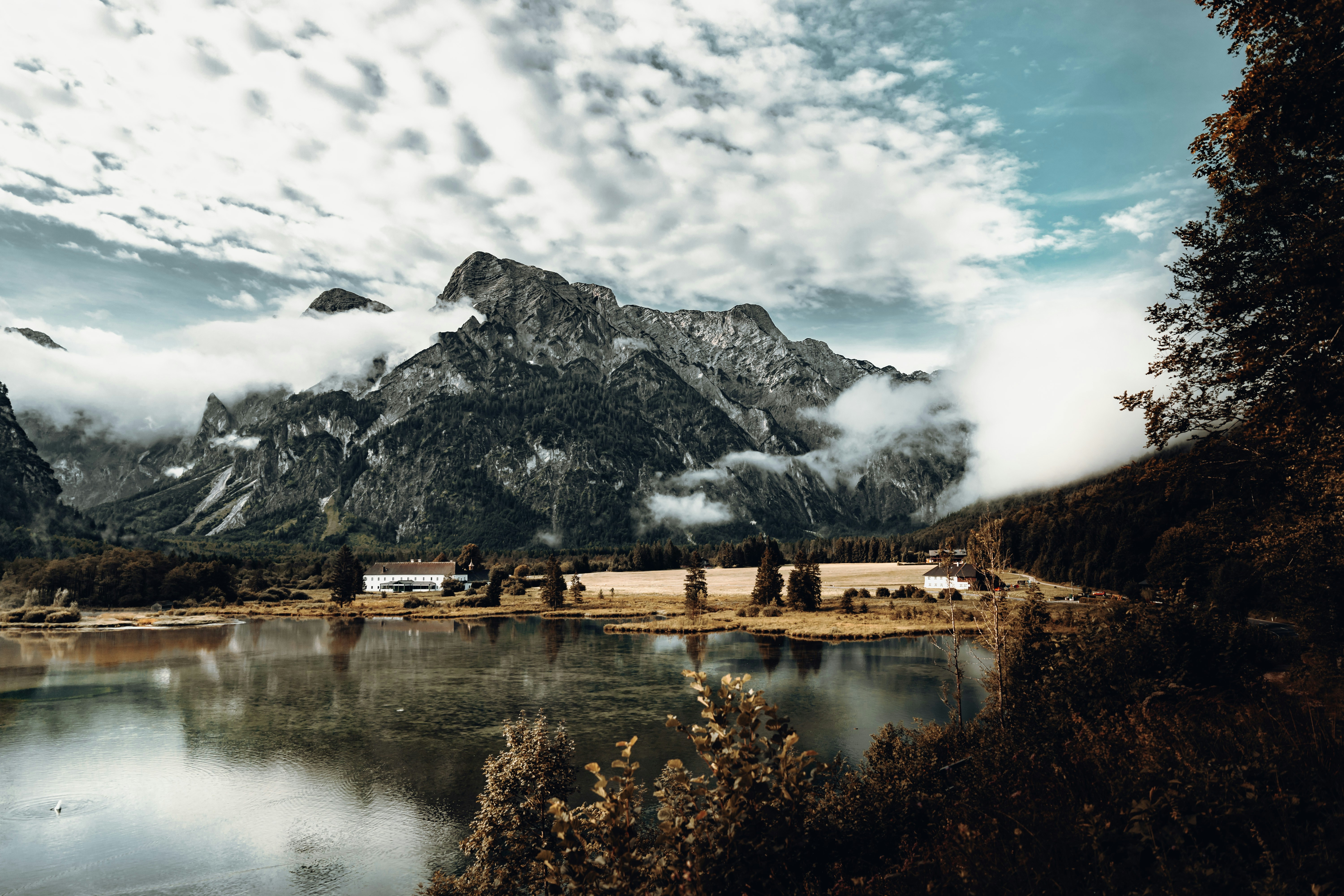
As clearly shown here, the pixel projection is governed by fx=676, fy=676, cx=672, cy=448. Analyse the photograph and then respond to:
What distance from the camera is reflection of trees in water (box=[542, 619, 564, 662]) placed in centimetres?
7306

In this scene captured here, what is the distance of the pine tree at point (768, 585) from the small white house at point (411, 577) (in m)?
89.7

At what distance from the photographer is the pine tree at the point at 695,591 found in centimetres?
9838

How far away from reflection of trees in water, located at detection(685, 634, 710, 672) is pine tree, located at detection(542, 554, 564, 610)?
36.9 metres

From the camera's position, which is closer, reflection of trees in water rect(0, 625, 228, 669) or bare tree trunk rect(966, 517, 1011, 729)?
bare tree trunk rect(966, 517, 1011, 729)

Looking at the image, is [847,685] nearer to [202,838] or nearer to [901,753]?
[901,753]

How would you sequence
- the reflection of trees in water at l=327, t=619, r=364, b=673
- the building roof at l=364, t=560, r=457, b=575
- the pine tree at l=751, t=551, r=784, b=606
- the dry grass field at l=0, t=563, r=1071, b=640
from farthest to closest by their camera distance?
the building roof at l=364, t=560, r=457, b=575 → the pine tree at l=751, t=551, r=784, b=606 → the dry grass field at l=0, t=563, r=1071, b=640 → the reflection of trees in water at l=327, t=619, r=364, b=673

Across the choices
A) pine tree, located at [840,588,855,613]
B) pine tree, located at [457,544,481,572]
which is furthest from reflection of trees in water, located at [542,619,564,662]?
pine tree, located at [457,544,481,572]

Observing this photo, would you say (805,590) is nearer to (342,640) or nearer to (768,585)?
(768,585)

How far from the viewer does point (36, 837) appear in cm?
2831

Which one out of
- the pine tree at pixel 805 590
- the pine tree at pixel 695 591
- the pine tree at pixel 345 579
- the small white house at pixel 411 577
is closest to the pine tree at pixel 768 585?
the pine tree at pixel 805 590

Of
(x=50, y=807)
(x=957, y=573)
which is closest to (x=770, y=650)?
(x=50, y=807)

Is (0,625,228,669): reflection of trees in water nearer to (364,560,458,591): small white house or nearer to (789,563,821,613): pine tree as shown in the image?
(364,560,458,591): small white house

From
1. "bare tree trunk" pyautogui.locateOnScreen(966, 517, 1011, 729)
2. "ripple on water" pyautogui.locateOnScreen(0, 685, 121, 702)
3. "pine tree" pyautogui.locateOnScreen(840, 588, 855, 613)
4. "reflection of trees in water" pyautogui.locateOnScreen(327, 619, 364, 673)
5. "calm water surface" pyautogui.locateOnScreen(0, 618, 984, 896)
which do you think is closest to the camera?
"bare tree trunk" pyautogui.locateOnScreen(966, 517, 1011, 729)

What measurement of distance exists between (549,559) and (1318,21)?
13029 cm
